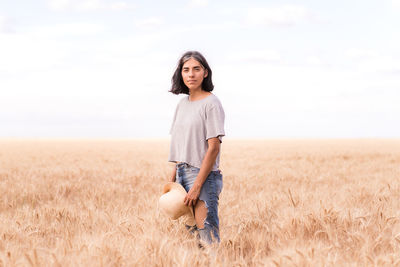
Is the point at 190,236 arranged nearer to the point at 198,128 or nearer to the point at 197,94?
the point at 198,128

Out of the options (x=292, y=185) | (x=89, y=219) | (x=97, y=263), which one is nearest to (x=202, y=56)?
(x=97, y=263)

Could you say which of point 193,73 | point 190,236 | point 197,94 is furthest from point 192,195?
point 193,73

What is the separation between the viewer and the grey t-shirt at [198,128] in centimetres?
300

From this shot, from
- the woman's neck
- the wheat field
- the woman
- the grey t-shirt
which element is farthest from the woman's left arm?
the woman's neck

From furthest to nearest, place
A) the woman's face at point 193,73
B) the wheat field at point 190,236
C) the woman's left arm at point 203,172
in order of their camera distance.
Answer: the woman's face at point 193,73
the woman's left arm at point 203,172
the wheat field at point 190,236

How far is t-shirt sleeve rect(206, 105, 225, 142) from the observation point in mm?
2965

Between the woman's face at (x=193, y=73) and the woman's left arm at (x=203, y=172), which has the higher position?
the woman's face at (x=193, y=73)

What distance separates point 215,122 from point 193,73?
1.48 feet

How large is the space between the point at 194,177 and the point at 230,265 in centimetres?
75

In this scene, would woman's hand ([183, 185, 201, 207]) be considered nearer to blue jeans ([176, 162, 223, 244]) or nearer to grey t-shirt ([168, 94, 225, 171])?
blue jeans ([176, 162, 223, 244])

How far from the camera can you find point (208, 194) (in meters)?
3.01

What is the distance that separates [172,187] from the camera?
3.09 metres

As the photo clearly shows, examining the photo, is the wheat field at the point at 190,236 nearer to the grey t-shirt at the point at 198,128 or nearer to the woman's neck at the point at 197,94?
the grey t-shirt at the point at 198,128

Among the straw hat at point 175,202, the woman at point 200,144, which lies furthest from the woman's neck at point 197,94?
the straw hat at point 175,202
